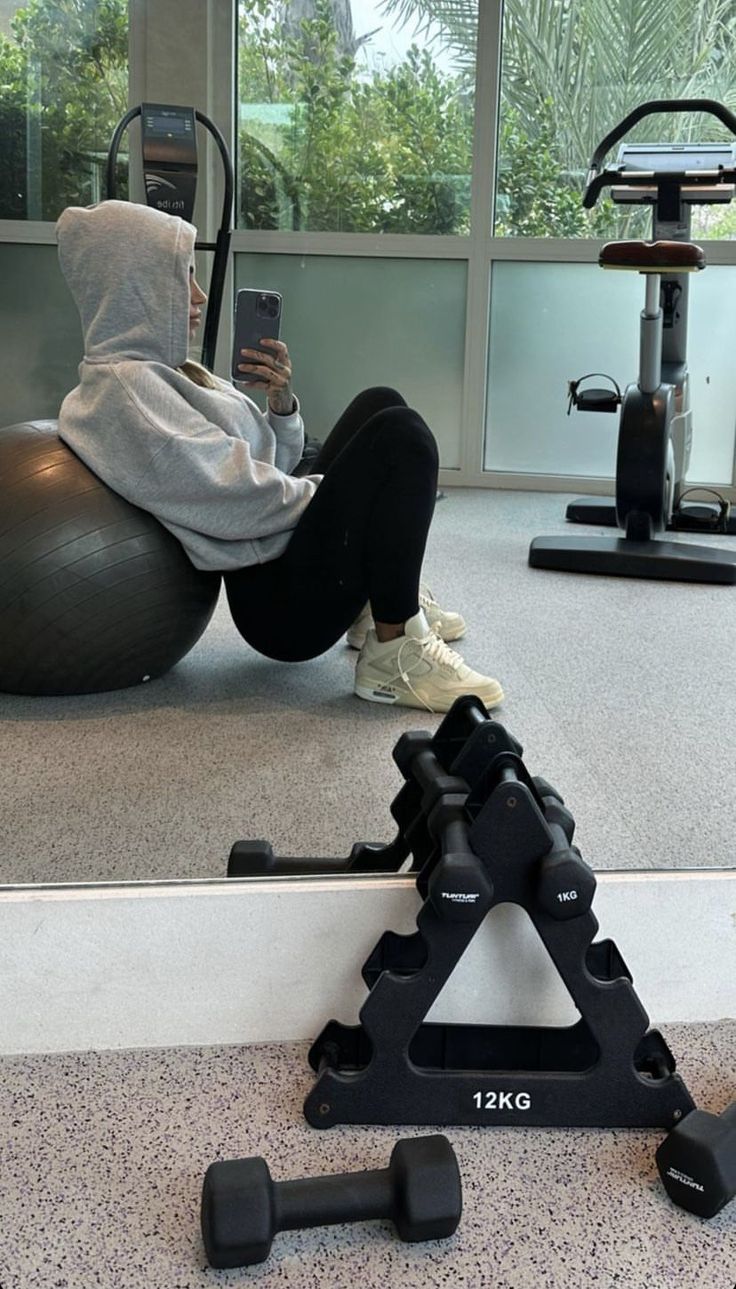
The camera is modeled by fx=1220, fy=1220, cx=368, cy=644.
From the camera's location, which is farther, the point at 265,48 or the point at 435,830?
the point at 265,48

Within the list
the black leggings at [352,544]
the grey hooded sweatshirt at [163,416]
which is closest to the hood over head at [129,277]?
the grey hooded sweatshirt at [163,416]

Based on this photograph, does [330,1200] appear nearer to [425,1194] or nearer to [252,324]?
[425,1194]

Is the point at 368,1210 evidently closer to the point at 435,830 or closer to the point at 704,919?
the point at 435,830

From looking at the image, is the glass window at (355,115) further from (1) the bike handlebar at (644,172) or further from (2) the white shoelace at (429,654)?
(2) the white shoelace at (429,654)

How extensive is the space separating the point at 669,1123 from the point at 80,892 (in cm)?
68

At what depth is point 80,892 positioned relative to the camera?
4.44ft

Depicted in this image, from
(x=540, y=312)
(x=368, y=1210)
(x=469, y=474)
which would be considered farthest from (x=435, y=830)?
(x=540, y=312)

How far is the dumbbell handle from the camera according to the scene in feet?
3.50

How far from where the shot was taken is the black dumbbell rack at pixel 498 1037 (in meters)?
1.22

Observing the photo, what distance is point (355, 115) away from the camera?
143 centimetres

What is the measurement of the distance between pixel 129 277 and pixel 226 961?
2.95 feet

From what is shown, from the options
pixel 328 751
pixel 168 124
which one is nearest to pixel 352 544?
pixel 328 751

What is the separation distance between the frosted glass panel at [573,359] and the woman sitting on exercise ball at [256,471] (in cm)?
12

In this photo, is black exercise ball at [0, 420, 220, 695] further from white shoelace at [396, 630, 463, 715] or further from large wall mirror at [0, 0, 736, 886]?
white shoelace at [396, 630, 463, 715]
